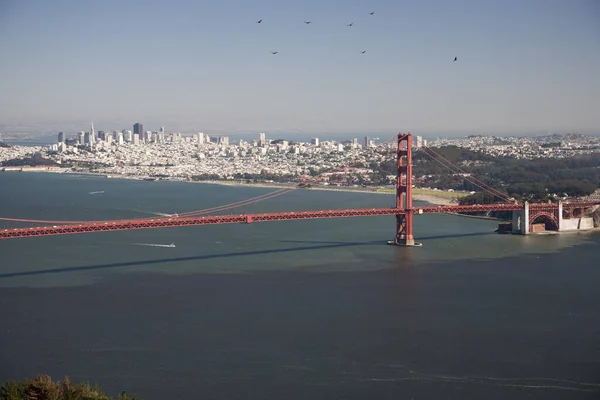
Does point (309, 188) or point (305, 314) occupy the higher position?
point (309, 188)

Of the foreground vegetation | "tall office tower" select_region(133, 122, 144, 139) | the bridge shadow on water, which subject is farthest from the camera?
"tall office tower" select_region(133, 122, 144, 139)

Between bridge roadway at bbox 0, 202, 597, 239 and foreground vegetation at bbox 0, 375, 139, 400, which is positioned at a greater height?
bridge roadway at bbox 0, 202, 597, 239

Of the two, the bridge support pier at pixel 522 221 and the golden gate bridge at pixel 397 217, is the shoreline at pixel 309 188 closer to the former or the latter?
the golden gate bridge at pixel 397 217

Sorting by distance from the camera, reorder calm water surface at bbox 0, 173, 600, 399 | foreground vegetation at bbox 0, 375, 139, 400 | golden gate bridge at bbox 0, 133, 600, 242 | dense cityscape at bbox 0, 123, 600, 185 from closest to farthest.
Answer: foreground vegetation at bbox 0, 375, 139, 400 < calm water surface at bbox 0, 173, 600, 399 < golden gate bridge at bbox 0, 133, 600, 242 < dense cityscape at bbox 0, 123, 600, 185

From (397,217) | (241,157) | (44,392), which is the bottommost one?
(44,392)

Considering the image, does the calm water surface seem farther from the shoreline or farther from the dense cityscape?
the dense cityscape

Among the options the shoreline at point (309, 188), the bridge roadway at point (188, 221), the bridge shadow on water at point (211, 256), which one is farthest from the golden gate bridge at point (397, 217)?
the shoreline at point (309, 188)

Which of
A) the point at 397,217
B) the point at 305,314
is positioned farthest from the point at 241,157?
the point at 305,314

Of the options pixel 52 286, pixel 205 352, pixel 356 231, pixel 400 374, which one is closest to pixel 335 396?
pixel 400 374

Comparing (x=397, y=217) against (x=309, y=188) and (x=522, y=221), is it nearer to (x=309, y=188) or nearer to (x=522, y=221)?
(x=522, y=221)

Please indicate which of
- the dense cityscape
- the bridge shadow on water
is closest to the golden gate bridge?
the bridge shadow on water

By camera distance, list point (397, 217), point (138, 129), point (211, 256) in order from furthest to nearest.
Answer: point (138, 129) → point (397, 217) → point (211, 256)
